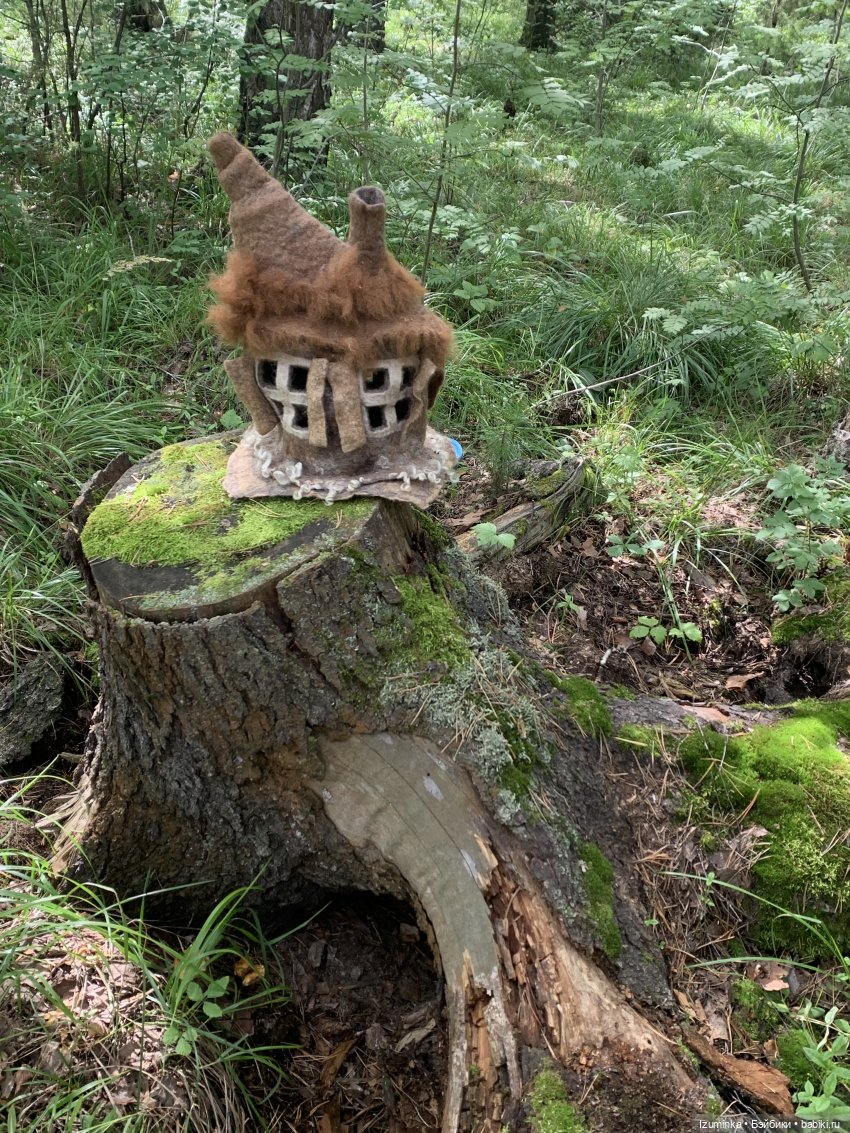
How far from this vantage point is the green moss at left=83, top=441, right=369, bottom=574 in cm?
191

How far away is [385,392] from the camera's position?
2053 millimetres

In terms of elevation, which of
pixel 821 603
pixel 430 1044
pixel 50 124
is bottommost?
pixel 430 1044

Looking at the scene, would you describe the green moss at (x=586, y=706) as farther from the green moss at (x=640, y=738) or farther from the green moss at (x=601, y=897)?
the green moss at (x=601, y=897)

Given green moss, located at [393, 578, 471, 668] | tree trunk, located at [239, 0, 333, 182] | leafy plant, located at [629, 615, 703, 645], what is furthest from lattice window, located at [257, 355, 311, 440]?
tree trunk, located at [239, 0, 333, 182]

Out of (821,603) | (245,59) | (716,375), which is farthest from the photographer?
(245,59)

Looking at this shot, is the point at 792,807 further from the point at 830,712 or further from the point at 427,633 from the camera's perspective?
the point at 427,633

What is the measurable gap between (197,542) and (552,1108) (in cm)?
146

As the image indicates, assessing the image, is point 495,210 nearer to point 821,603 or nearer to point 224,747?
point 821,603

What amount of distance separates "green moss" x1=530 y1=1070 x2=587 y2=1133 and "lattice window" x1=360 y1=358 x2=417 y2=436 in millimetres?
1551

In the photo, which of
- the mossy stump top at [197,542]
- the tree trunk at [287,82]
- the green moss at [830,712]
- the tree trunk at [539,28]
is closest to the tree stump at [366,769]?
the mossy stump top at [197,542]

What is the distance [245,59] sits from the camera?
4527 millimetres

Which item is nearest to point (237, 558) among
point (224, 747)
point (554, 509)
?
point (224, 747)

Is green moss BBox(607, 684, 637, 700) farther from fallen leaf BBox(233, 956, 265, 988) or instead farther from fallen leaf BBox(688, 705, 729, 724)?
fallen leaf BBox(233, 956, 265, 988)

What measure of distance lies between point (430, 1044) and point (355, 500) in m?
1.40
